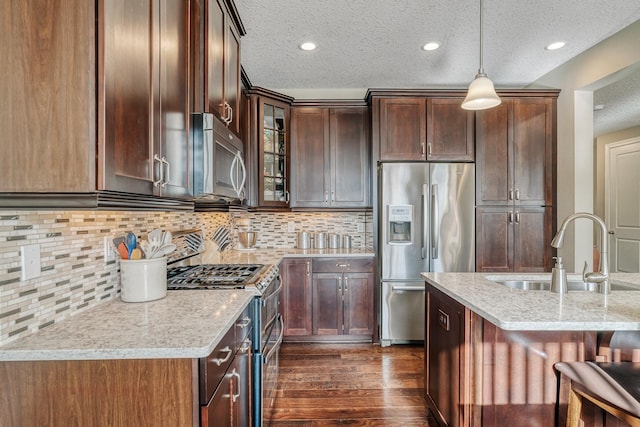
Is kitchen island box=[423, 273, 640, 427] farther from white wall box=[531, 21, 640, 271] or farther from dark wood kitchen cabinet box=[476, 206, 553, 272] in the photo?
white wall box=[531, 21, 640, 271]

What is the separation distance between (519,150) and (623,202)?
11.7 feet

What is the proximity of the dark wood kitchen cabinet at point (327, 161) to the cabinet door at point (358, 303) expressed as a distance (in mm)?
758

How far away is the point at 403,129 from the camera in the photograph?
332 cm

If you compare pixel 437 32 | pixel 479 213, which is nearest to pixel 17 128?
pixel 437 32

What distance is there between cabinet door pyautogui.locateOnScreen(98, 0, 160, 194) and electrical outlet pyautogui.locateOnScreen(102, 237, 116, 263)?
0.54 meters

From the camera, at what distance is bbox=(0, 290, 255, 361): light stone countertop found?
38.5 inches

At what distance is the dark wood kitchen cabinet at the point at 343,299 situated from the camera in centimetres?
328

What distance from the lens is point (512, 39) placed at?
2.66 metres

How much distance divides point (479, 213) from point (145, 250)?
2934mm

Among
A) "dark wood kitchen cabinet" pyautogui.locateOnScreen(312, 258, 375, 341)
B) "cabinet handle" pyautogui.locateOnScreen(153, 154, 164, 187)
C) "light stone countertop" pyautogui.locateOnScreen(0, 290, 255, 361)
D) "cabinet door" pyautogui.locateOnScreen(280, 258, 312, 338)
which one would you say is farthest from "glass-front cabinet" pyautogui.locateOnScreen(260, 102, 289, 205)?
"cabinet handle" pyautogui.locateOnScreen(153, 154, 164, 187)

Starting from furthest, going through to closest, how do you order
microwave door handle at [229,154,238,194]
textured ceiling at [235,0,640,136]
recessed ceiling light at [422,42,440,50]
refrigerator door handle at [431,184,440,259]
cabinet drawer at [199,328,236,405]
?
refrigerator door handle at [431,184,440,259]
recessed ceiling light at [422,42,440,50]
textured ceiling at [235,0,640,136]
microwave door handle at [229,154,238,194]
cabinet drawer at [199,328,236,405]

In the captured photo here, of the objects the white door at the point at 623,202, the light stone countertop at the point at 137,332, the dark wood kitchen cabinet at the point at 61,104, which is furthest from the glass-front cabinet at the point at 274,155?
the white door at the point at 623,202

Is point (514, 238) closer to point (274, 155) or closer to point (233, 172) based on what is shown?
point (274, 155)

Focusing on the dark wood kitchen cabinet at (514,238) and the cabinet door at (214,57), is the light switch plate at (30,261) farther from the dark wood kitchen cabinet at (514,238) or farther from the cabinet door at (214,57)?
the dark wood kitchen cabinet at (514,238)
